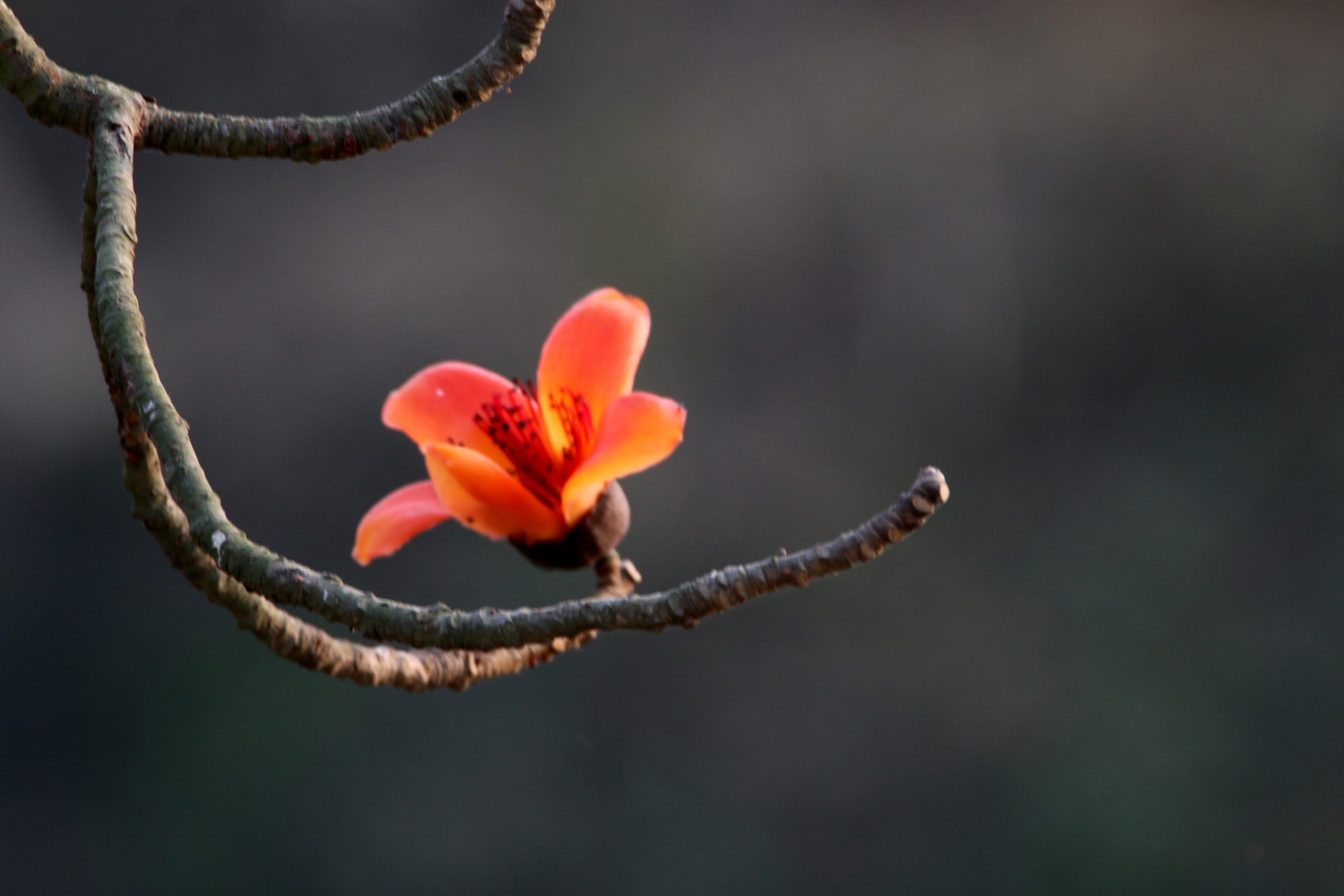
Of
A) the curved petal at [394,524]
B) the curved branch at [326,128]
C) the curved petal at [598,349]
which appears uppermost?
the curved branch at [326,128]

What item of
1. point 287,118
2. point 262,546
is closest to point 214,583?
point 262,546

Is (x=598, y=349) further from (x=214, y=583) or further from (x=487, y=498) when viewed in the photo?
(x=214, y=583)

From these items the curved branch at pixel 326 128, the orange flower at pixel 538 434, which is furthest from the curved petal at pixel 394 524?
the curved branch at pixel 326 128

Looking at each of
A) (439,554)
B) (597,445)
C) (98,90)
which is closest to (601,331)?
(597,445)

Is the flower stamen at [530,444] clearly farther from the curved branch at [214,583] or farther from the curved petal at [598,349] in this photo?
the curved branch at [214,583]

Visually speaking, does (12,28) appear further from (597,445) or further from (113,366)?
(597,445)
